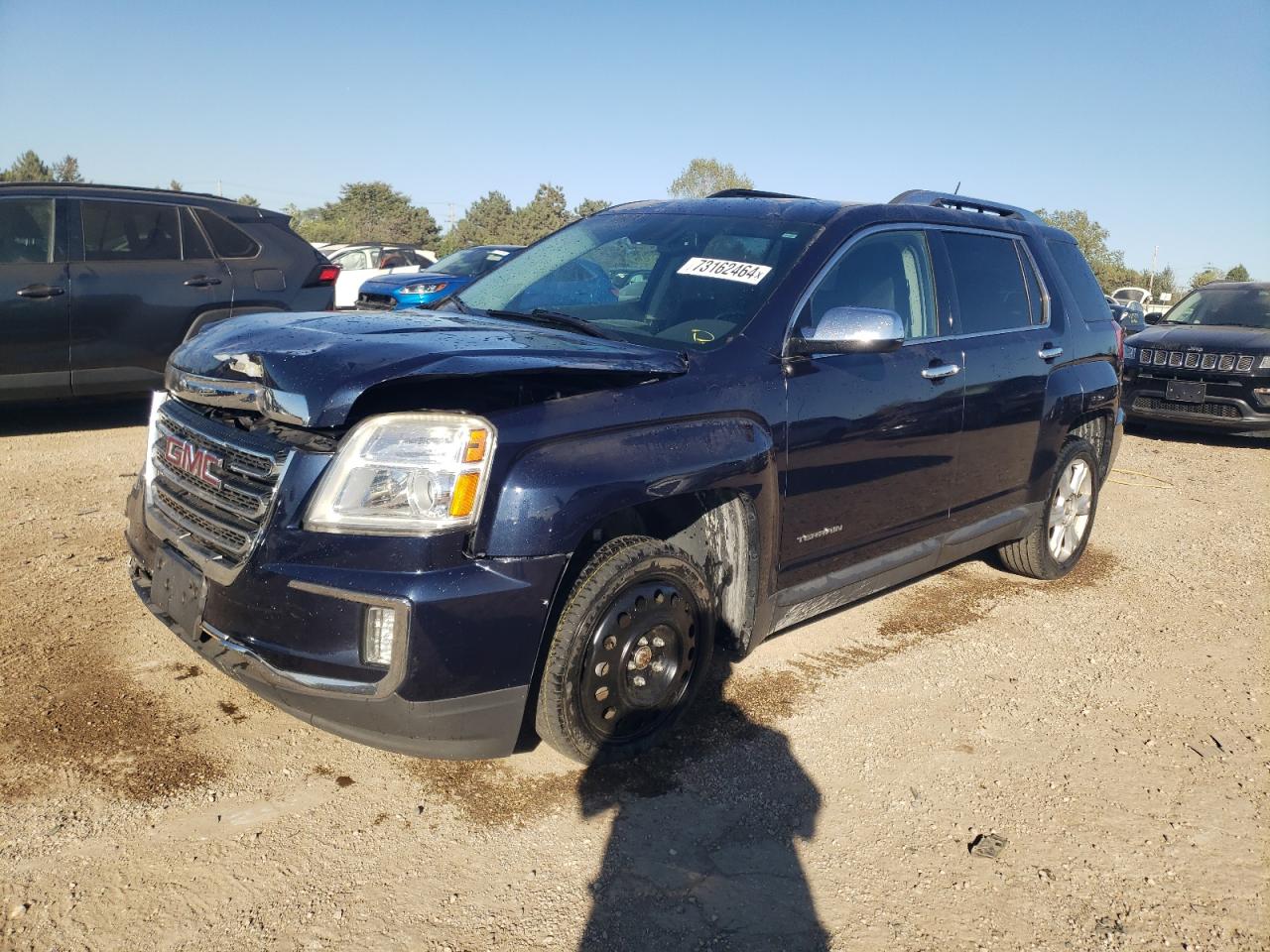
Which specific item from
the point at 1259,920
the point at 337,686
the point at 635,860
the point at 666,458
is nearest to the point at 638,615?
the point at 666,458

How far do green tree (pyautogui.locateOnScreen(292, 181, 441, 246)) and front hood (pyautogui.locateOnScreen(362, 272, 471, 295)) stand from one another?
163ft

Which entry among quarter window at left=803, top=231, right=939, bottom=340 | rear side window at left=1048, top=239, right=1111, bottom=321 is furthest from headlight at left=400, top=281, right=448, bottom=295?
quarter window at left=803, top=231, right=939, bottom=340

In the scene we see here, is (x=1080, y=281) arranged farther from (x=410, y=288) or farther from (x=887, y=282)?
(x=410, y=288)

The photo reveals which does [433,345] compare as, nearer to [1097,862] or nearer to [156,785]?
[156,785]

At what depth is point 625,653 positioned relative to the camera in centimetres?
300

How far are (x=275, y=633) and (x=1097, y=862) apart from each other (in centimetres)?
241

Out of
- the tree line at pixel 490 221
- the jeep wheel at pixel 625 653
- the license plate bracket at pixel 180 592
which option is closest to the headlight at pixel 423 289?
the license plate bracket at pixel 180 592

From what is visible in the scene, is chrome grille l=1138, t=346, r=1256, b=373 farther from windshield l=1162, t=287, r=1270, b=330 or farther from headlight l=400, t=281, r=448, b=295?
headlight l=400, t=281, r=448, b=295

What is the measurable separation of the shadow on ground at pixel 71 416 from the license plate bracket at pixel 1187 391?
9.43 m

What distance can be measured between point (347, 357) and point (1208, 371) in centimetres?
964

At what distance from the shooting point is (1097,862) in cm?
287

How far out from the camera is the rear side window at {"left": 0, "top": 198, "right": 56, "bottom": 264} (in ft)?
22.1

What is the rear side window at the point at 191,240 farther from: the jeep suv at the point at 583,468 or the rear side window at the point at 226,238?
the jeep suv at the point at 583,468

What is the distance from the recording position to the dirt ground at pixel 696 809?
2.47m
